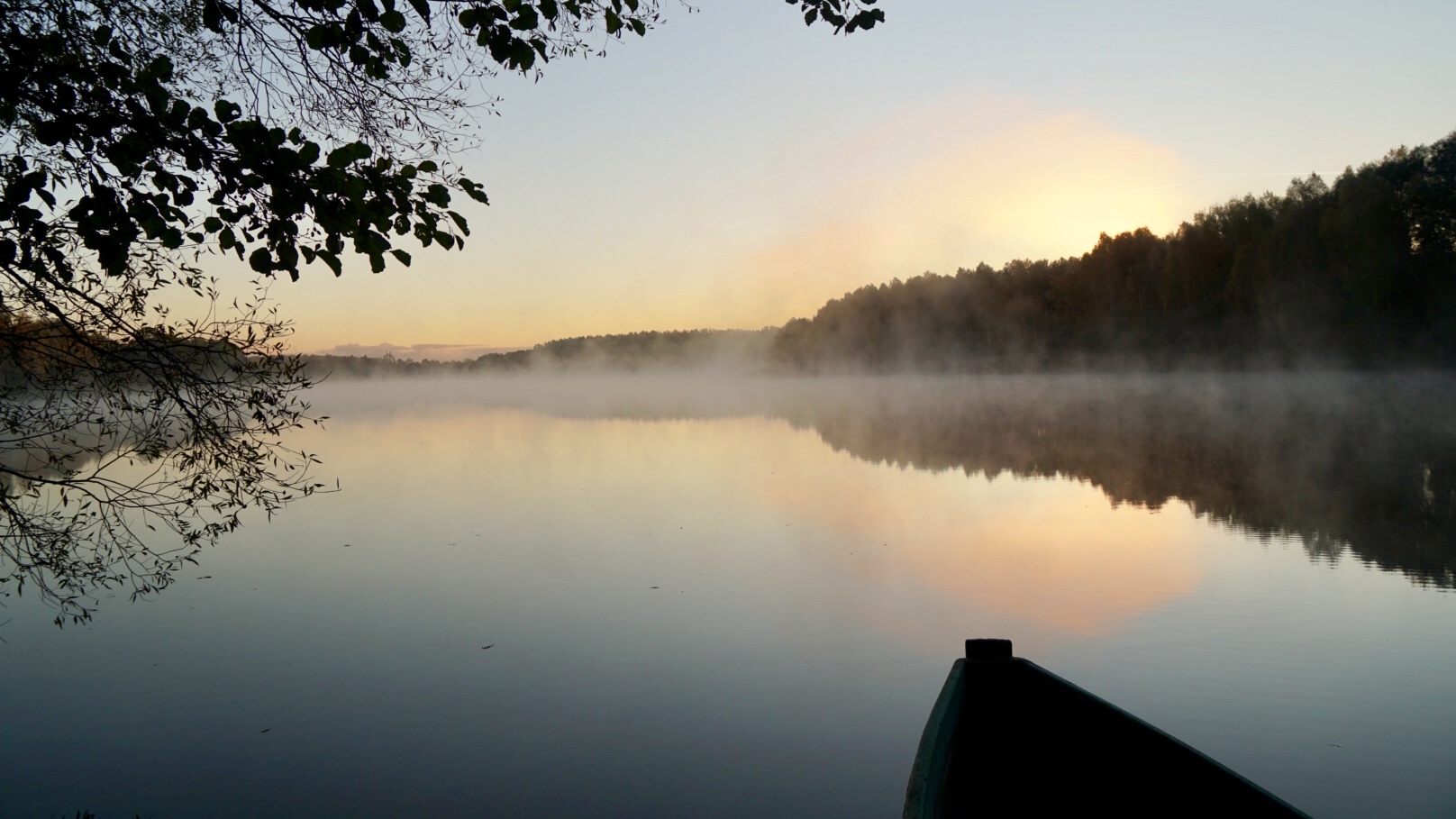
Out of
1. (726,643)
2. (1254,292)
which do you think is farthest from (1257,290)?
(726,643)

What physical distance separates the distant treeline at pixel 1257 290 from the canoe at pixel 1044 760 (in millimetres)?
45161

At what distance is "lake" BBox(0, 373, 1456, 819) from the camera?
194 inches

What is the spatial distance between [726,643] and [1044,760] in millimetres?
3713

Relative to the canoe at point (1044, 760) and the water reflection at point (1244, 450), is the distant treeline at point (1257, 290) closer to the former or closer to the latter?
the water reflection at point (1244, 450)

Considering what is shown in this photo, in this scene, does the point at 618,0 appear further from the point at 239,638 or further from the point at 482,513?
the point at 482,513

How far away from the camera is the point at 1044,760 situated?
3.76m

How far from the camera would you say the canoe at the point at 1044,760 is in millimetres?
3035

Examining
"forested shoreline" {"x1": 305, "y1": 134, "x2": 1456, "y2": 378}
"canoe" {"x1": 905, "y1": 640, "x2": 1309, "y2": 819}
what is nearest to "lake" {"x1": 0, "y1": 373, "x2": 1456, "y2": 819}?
"canoe" {"x1": 905, "y1": 640, "x2": 1309, "y2": 819}

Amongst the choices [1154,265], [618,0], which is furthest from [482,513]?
[1154,265]

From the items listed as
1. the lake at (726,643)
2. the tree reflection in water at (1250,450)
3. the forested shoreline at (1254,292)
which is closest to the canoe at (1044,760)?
the lake at (726,643)

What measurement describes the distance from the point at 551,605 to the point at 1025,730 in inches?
219

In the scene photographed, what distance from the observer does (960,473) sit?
16.6 m

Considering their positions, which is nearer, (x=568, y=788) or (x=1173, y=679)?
(x=568, y=788)

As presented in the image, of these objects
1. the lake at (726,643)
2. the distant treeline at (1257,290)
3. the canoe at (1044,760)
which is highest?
the distant treeline at (1257,290)
